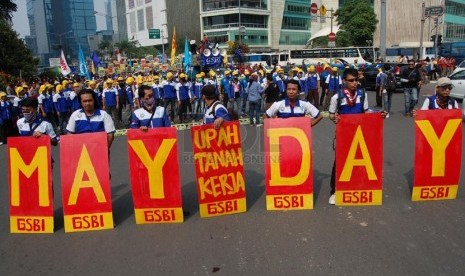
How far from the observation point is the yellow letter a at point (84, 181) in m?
5.05

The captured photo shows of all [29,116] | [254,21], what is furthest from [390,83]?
[254,21]

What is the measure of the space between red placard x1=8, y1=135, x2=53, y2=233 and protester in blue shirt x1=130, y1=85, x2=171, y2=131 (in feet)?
3.70

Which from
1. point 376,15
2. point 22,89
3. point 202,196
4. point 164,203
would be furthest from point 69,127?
point 376,15

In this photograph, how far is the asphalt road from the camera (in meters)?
4.00

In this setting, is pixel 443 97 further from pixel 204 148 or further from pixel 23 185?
pixel 23 185

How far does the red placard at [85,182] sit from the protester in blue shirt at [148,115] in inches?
21.9

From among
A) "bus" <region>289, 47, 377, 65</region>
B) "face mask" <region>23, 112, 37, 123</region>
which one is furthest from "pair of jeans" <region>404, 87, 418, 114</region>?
"bus" <region>289, 47, 377, 65</region>

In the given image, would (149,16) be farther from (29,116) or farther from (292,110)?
(292,110)

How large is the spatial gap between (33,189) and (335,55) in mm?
36675

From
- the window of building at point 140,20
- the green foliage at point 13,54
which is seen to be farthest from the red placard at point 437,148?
the window of building at point 140,20

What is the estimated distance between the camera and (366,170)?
540 cm

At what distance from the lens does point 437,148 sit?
5.49 metres

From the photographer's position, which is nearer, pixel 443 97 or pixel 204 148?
pixel 204 148

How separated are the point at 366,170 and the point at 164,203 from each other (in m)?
2.68
